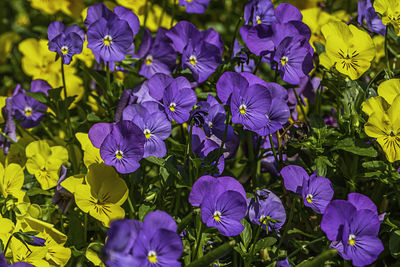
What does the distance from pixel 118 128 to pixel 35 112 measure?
2.34ft

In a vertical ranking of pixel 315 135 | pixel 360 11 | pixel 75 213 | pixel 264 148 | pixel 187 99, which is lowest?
pixel 75 213

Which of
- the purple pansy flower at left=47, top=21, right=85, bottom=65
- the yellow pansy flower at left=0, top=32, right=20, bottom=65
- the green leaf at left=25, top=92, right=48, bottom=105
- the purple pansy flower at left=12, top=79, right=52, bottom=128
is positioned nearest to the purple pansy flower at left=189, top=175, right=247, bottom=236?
the purple pansy flower at left=47, top=21, right=85, bottom=65

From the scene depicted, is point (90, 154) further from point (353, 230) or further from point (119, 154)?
point (353, 230)

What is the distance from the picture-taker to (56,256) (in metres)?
1.69

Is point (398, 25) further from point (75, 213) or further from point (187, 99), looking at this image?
point (75, 213)

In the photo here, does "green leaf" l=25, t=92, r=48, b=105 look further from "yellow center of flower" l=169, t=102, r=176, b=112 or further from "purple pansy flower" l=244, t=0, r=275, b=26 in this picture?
"purple pansy flower" l=244, t=0, r=275, b=26

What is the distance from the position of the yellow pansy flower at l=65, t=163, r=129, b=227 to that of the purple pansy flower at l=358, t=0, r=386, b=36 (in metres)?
1.16

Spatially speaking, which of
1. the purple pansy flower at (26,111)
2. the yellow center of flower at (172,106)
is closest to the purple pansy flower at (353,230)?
the yellow center of flower at (172,106)

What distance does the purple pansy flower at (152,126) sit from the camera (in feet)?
5.62

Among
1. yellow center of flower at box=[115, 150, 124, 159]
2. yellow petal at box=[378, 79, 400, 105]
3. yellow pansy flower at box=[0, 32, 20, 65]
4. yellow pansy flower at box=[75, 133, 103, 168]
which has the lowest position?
yellow pansy flower at box=[0, 32, 20, 65]

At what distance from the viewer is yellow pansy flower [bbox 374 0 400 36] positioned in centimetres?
179

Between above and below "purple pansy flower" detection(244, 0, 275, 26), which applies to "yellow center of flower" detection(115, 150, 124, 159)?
below

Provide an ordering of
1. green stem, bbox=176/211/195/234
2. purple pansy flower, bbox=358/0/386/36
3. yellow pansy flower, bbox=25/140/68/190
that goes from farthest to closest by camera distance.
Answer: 1. purple pansy flower, bbox=358/0/386/36
2. yellow pansy flower, bbox=25/140/68/190
3. green stem, bbox=176/211/195/234

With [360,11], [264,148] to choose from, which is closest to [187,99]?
[264,148]
